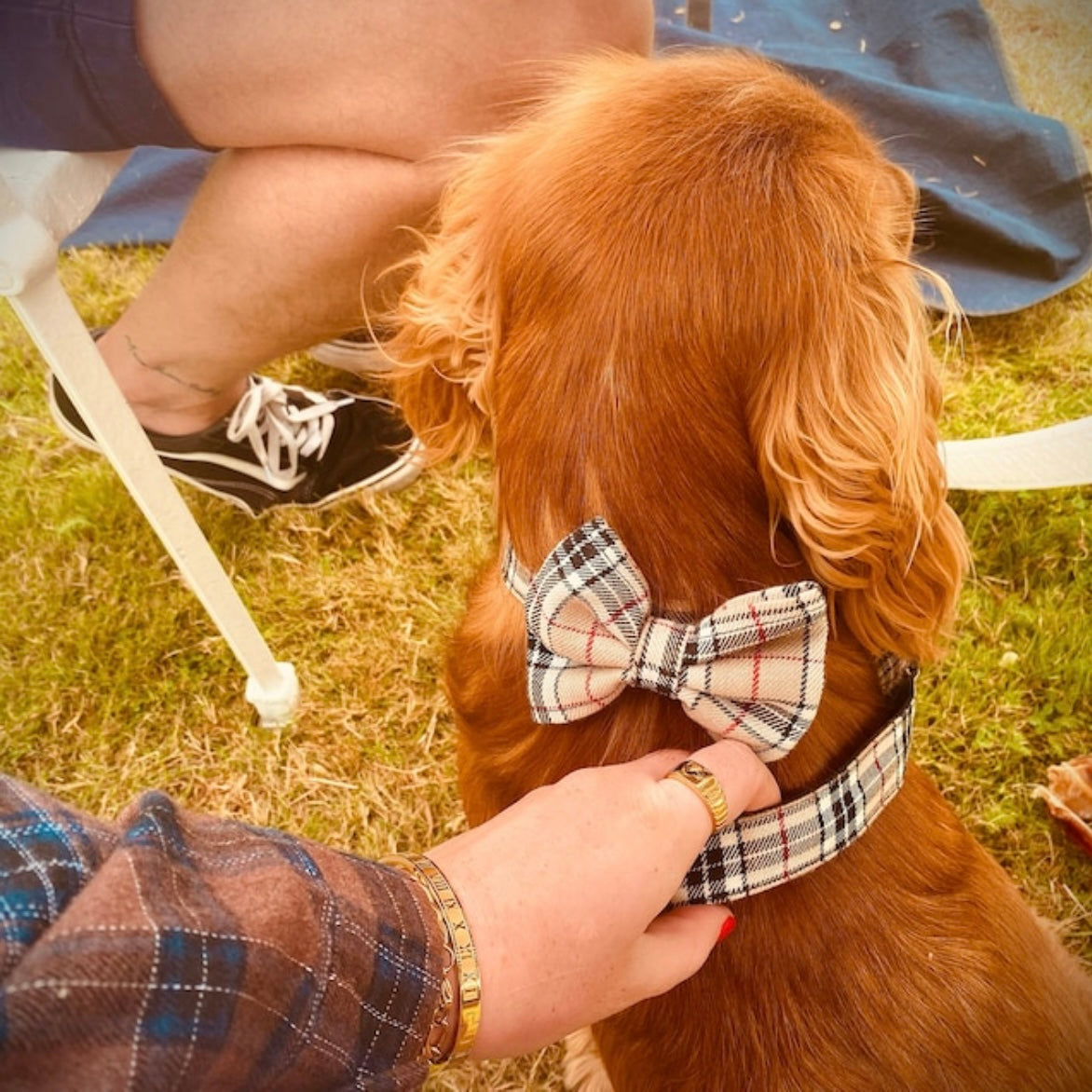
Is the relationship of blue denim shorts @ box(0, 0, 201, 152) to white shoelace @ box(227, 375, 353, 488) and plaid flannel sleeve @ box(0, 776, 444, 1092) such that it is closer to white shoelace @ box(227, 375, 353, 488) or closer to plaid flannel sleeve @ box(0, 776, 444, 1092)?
white shoelace @ box(227, 375, 353, 488)

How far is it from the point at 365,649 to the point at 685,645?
1320 millimetres

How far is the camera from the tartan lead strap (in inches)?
43.5

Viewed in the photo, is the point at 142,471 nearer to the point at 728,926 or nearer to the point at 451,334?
the point at 451,334

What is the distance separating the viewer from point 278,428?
2357 mm

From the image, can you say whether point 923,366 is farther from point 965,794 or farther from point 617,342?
point 965,794

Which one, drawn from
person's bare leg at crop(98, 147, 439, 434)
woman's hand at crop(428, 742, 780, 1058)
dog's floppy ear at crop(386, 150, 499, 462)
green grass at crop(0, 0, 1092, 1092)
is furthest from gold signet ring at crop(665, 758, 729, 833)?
person's bare leg at crop(98, 147, 439, 434)

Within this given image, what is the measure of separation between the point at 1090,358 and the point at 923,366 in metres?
1.68

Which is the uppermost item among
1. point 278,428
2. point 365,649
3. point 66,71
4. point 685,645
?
point 66,71

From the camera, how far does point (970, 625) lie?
83.6 inches

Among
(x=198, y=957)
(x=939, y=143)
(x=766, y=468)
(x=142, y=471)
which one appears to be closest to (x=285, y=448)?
(x=142, y=471)

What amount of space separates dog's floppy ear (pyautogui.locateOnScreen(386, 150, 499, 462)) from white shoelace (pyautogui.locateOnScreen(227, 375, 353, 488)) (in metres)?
0.82

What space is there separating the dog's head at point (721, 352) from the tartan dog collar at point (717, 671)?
55mm

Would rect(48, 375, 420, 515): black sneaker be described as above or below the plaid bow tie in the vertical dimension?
below

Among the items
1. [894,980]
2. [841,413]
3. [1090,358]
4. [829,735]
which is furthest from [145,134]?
[1090,358]
